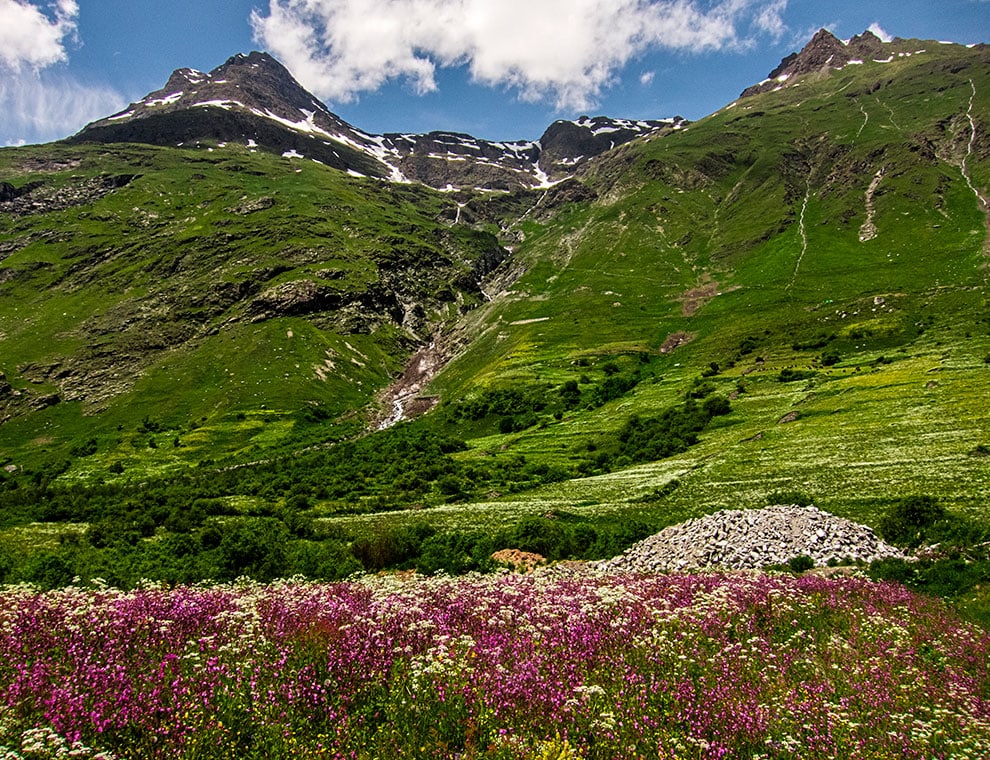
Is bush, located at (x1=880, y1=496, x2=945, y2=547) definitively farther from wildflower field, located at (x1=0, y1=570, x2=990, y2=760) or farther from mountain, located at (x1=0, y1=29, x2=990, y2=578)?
wildflower field, located at (x1=0, y1=570, x2=990, y2=760)

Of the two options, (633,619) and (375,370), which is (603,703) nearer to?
(633,619)

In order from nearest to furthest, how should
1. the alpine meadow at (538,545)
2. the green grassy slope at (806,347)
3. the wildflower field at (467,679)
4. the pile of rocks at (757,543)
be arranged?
the wildflower field at (467,679) < the alpine meadow at (538,545) < the pile of rocks at (757,543) < the green grassy slope at (806,347)

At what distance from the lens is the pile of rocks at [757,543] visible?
22.3m

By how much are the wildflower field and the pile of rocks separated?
10.4 metres

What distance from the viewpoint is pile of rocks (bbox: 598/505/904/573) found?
2227 cm

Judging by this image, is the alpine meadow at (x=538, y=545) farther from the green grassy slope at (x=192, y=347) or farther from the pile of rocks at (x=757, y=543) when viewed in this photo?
the green grassy slope at (x=192, y=347)

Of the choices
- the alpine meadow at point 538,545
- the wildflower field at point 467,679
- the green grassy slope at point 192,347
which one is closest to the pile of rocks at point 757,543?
the alpine meadow at point 538,545

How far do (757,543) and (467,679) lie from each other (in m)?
20.4

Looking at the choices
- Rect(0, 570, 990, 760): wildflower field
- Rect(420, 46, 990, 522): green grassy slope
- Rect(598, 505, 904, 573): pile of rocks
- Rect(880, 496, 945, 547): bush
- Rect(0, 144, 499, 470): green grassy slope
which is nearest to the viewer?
Rect(0, 570, 990, 760): wildflower field

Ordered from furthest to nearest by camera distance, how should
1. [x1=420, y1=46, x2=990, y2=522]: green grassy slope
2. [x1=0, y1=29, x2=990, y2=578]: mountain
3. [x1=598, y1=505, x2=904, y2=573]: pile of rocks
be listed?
[x1=0, y1=29, x2=990, y2=578]: mountain < [x1=420, y1=46, x2=990, y2=522]: green grassy slope < [x1=598, y1=505, x2=904, y2=573]: pile of rocks

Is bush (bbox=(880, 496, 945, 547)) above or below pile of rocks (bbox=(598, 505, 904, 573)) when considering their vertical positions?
below

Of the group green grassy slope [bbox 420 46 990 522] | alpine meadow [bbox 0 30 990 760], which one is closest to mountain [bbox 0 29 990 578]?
green grassy slope [bbox 420 46 990 522]

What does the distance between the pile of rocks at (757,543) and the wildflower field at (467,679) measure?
10.4 m

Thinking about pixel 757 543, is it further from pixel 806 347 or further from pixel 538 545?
pixel 806 347
